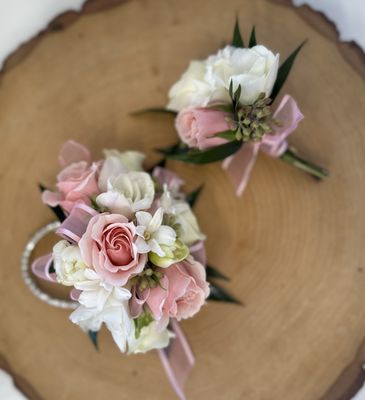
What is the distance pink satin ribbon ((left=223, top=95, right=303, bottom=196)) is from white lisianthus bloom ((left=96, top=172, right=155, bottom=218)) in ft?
0.62

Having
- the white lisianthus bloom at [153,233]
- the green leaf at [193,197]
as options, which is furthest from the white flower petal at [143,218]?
the green leaf at [193,197]

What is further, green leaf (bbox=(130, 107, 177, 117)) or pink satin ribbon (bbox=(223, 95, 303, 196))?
green leaf (bbox=(130, 107, 177, 117))

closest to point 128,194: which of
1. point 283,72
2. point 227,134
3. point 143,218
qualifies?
point 143,218

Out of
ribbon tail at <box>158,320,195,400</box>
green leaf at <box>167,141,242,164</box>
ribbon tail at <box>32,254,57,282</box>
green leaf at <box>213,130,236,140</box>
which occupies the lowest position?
ribbon tail at <box>158,320,195,400</box>

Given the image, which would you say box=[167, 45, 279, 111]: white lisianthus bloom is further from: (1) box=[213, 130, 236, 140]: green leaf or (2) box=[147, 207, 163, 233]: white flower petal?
(2) box=[147, 207, 163, 233]: white flower petal

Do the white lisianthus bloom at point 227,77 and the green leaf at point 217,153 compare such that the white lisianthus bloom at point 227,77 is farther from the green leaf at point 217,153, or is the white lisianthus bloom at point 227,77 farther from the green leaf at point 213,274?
the green leaf at point 213,274

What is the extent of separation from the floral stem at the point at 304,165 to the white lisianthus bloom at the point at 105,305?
357 mm

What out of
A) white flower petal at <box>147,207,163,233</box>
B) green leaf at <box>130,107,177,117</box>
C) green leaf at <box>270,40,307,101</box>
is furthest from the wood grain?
white flower petal at <box>147,207,163,233</box>

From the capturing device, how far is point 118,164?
2.52 ft

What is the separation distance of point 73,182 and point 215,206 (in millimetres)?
251

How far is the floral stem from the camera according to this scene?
84cm

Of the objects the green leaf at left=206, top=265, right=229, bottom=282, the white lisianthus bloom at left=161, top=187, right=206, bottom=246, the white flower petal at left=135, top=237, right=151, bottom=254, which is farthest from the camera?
the green leaf at left=206, top=265, right=229, bottom=282

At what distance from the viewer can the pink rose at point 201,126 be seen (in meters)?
0.76

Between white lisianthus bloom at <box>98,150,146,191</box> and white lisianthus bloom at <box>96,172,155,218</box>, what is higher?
white lisianthus bloom at <box>96,172,155,218</box>
